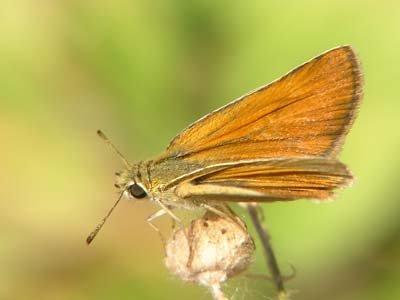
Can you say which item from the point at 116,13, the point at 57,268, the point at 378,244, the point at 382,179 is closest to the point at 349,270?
the point at 378,244

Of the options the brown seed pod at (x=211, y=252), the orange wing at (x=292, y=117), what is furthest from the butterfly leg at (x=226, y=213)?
the orange wing at (x=292, y=117)

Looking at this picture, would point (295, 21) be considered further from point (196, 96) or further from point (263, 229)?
point (263, 229)

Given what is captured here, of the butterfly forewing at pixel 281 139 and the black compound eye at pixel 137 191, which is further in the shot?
the black compound eye at pixel 137 191

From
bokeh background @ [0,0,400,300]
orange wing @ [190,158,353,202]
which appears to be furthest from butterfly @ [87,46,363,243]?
bokeh background @ [0,0,400,300]

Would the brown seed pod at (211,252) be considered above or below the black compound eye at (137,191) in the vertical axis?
below

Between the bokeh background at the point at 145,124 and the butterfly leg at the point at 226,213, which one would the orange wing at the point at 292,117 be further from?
the bokeh background at the point at 145,124

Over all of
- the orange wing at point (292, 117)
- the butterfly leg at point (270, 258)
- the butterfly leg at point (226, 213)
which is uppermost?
the orange wing at point (292, 117)

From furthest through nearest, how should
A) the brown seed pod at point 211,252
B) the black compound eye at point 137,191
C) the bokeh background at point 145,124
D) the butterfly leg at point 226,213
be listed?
the bokeh background at point 145,124 < the black compound eye at point 137,191 < the butterfly leg at point 226,213 < the brown seed pod at point 211,252
